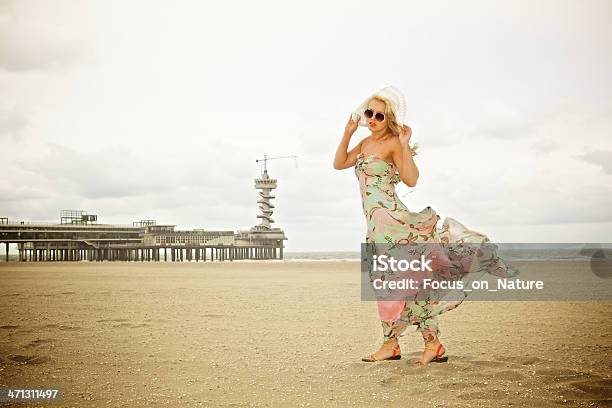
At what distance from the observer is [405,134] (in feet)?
17.1

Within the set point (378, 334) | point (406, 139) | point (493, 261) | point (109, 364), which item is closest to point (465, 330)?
point (378, 334)

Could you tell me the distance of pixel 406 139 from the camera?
5.13m

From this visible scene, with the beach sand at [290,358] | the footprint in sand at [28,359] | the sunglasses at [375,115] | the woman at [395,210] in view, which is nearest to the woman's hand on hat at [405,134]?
the woman at [395,210]

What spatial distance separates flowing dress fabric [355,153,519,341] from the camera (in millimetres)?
5211

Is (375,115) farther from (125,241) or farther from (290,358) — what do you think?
(125,241)

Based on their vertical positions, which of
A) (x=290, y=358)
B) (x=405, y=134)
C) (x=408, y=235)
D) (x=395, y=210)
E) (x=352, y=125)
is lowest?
(x=290, y=358)

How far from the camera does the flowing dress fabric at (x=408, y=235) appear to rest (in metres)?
5.21

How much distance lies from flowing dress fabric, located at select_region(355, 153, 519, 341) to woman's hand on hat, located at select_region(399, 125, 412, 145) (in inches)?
11.6

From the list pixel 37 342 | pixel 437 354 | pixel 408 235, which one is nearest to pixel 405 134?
pixel 408 235

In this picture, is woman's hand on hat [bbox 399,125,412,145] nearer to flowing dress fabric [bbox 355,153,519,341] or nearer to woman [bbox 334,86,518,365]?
woman [bbox 334,86,518,365]

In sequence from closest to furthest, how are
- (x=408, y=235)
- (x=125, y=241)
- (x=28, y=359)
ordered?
(x=408, y=235) → (x=28, y=359) → (x=125, y=241)

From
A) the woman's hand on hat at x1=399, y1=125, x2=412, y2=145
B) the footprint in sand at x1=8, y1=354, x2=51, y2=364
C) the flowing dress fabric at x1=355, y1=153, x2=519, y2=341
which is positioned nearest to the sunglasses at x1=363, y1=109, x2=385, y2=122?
the woman's hand on hat at x1=399, y1=125, x2=412, y2=145

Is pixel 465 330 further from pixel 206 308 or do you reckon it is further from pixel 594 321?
pixel 206 308

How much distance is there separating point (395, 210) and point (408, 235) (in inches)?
11.4
